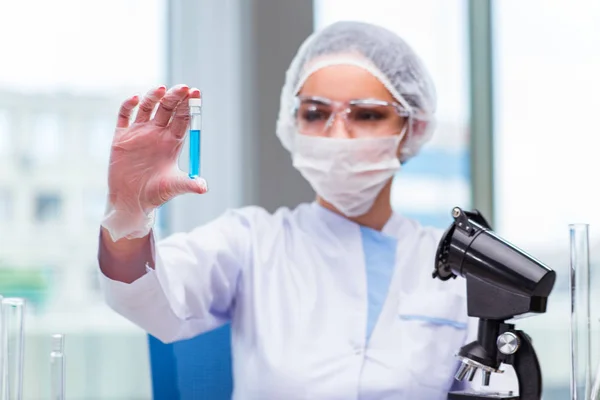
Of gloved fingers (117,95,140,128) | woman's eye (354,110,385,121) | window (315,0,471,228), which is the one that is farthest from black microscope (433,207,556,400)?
window (315,0,471,228)

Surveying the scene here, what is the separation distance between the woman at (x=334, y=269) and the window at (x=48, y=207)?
2.44 feet

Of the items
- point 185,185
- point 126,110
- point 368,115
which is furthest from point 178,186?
point 368,115

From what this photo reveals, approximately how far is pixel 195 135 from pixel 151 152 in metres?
0.08

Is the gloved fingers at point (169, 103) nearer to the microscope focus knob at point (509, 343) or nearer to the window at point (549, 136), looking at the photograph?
the microscope focus knob at point (509, 343)

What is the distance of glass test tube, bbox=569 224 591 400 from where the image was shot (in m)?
1.02

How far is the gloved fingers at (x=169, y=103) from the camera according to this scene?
3.45 ft

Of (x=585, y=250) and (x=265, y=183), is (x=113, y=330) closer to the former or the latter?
(x=265, y=183)

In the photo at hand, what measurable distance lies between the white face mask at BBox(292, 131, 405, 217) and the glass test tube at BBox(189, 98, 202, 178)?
1.90 ft

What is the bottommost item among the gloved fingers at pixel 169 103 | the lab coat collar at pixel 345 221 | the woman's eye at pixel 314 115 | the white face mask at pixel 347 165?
the lab coat collar at pixel 345 221

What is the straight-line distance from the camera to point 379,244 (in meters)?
1.67

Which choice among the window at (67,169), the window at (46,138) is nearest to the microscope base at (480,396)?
the window at (67,169)

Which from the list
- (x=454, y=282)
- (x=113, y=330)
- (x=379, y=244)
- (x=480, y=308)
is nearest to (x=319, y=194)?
(x=379, y=244)

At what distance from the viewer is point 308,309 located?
155 cm

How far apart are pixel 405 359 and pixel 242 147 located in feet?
3.65
